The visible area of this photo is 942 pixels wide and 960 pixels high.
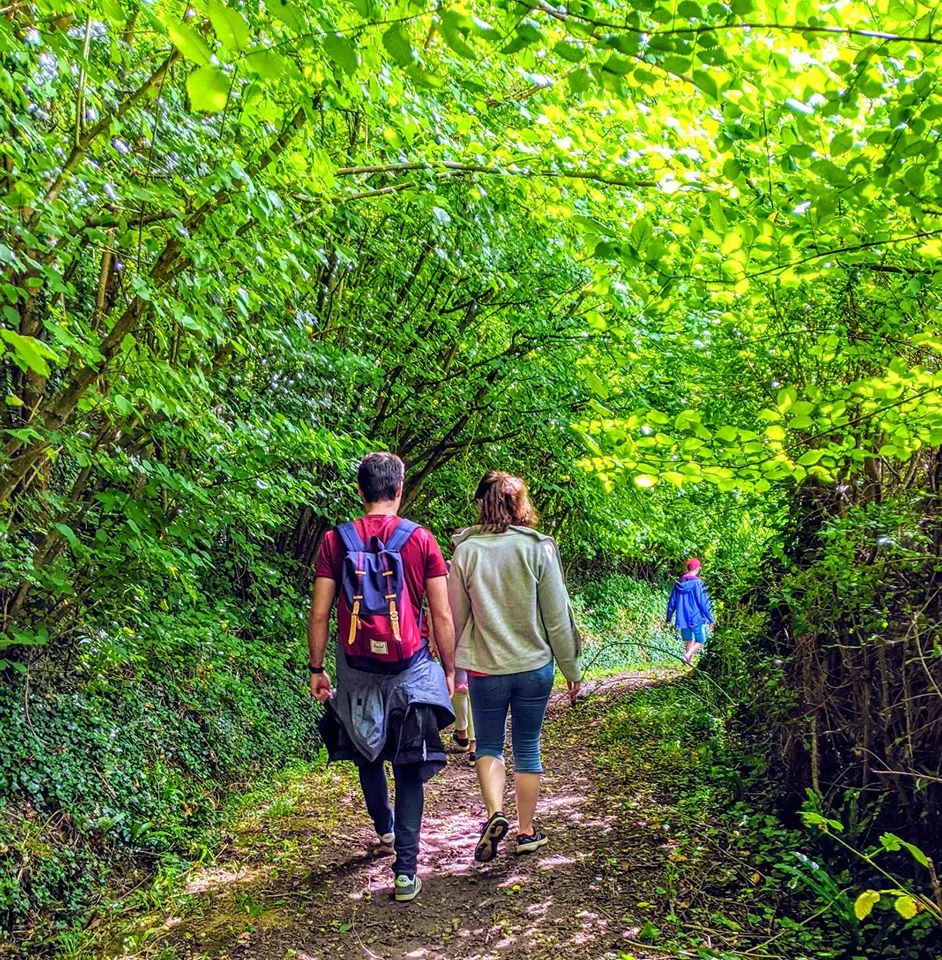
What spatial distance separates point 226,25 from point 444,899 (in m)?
3.62

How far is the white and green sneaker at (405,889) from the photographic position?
355 cm

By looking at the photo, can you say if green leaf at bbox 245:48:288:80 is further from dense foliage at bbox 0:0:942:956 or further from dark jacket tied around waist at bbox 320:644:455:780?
dark jacket tied around waist at bbox 320:644:455:780

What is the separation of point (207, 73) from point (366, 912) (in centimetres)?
350

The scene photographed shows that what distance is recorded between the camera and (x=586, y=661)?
1686cm

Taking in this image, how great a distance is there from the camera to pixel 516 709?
3.96m

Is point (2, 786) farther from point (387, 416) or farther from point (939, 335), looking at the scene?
point (387, 416)

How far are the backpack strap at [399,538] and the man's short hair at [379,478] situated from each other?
180 mm

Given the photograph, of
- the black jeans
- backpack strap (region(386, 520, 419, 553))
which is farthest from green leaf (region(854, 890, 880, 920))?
backpack strap (region(386, 520, 419, 553))

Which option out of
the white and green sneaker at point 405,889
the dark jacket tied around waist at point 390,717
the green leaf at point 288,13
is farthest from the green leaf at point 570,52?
the white and green sneaker at point 405,889

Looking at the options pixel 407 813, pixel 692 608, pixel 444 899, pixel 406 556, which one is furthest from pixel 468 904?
pixel 692 608

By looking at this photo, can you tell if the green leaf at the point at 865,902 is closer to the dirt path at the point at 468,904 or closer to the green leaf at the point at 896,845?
the green leaf at the point at 896,845

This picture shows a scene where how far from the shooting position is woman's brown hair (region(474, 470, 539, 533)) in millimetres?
4105

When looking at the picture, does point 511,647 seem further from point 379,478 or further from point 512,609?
point 379,478

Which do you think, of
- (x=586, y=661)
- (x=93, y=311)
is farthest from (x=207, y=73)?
(x=586, y=661)
